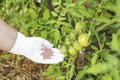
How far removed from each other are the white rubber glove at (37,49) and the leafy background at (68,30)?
5 centimetres

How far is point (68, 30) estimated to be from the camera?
1.78 meters

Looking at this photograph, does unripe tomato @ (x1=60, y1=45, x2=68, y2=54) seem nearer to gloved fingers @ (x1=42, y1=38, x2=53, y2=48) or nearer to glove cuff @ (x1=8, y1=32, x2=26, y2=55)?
gloved fingers @ (x1=42, y1=38, x2=53, y2=48)

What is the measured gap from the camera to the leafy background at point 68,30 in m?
1.53

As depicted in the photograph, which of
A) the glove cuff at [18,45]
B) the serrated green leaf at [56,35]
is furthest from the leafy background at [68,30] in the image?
the glove cuff at [18,45]

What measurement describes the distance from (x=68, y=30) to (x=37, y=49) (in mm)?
330

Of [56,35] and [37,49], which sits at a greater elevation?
[56,35]

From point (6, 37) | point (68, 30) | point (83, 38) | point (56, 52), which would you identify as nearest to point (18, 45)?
point (6, 37)

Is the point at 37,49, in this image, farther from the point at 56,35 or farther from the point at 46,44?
the point at 56,35

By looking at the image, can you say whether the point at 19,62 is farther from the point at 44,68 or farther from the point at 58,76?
the point at 58,76

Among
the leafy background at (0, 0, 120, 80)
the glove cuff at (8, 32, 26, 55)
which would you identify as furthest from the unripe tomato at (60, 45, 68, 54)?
the glove cuff at (8, 32, 26, 55)

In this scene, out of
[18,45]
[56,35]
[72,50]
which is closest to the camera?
[72,50]

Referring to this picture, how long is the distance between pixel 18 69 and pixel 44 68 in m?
0.24

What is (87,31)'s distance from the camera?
1655mm

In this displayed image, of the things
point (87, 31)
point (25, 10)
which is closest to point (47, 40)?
point (25, 10)
